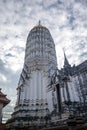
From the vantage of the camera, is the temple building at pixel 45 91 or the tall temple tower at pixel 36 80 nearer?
the temple building at pixel 45 91

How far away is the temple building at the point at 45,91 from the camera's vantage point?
25.5m

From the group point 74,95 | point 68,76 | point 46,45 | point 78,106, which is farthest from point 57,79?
point 46,45

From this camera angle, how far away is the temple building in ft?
83.5

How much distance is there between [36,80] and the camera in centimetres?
3531

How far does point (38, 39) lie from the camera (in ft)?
140

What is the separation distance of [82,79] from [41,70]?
13857mm

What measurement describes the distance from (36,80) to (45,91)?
143 inches

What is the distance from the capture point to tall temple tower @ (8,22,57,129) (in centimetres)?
3034

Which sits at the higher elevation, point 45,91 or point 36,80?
point 36,80

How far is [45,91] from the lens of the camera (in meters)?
34.1

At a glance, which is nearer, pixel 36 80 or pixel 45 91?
pixel 45 91

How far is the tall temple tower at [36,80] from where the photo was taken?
99.6 feet

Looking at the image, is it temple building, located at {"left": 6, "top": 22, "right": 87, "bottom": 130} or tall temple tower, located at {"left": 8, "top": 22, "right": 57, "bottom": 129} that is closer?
temple building, located at {"left": 6, "top": 22, "right": 87, "bottom": 130}

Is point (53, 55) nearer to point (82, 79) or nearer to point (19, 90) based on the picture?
point (19, 90)
